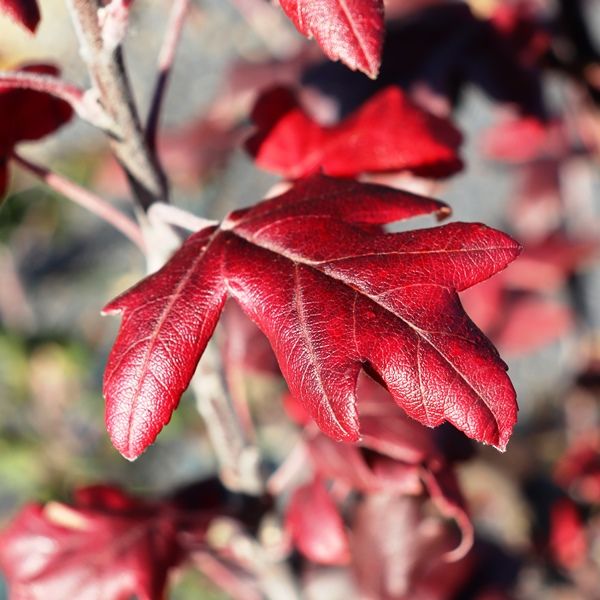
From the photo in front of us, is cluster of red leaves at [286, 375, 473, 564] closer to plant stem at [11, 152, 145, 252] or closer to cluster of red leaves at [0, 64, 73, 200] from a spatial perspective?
plant stem at [11, 152, 145, 252]

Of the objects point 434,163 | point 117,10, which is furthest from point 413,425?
point 117,10

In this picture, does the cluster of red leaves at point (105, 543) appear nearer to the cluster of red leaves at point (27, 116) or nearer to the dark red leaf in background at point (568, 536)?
the cluster of red leaves at point (27, 116)

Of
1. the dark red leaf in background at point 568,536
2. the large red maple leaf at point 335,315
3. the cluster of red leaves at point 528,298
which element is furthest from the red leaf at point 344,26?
the dark red leaf in background at point 568,536

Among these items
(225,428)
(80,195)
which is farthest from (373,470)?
(80,195)

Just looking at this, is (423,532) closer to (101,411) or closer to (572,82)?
(572,82)

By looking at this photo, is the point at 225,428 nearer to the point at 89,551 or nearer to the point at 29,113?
the point at 89,551

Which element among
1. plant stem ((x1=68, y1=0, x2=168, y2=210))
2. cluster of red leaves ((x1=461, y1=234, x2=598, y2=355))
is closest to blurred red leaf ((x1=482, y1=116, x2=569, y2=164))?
cluster of red leaves ((x1=461, y1=234, x2=598, y2=355))
